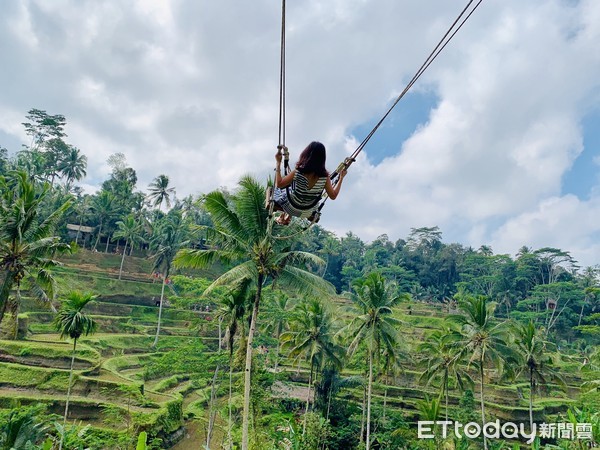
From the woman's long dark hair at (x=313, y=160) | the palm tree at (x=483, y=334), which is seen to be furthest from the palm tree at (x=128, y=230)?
the woman's long dark hair at (x=313, y=160)

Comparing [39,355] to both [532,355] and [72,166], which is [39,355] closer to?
[532,355]

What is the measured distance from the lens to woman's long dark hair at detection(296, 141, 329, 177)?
4.24 meters

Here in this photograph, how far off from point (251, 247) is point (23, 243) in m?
7.13

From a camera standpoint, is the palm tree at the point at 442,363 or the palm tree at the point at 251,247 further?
the palm tree at the point at 442,363

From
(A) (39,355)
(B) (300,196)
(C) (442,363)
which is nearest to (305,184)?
(B) (300,196)

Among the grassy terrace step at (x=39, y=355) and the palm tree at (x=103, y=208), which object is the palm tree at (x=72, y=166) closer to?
the palm tree at (x=103, y=208)

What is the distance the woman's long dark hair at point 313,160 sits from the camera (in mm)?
4242

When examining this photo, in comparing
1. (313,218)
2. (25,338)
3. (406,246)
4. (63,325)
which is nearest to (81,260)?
(25,338)

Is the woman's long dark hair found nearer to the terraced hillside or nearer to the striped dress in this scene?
the striped dress

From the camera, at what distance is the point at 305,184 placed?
444 cm

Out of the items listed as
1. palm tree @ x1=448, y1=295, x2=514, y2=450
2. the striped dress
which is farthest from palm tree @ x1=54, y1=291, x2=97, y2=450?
palm tree @ x1=448, y1=295, x2=514, y2=450

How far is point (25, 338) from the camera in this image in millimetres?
25344

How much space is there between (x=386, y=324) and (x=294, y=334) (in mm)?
5625

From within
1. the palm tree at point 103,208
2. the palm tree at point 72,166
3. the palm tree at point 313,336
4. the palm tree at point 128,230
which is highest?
the palm tree at point 72,166
